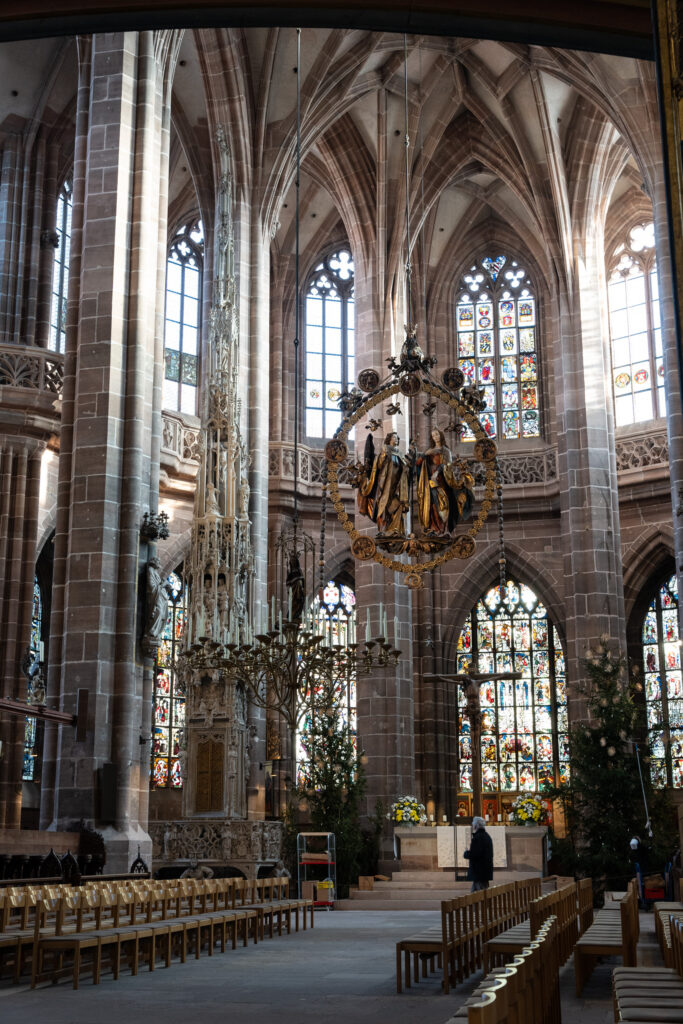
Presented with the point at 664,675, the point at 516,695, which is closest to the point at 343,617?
the point at 516,695

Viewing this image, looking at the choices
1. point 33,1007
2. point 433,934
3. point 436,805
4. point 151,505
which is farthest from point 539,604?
point 33,1007

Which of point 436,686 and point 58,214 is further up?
point 58,214

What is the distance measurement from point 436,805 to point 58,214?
526 inches

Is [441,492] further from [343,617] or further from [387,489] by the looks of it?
[343,617]

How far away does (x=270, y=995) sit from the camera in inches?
290

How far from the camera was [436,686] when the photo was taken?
2503 cm

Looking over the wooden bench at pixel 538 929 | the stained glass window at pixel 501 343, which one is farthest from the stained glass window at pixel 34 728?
the wooden bench at pixel 538 929

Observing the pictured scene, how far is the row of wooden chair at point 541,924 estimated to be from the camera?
7102 millimetres

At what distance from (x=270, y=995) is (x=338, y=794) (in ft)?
40.7

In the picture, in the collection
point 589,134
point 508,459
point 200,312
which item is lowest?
point 508,459

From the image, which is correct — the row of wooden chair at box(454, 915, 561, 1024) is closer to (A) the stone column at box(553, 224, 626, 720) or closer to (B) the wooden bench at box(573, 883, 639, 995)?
(B) the wooden bench at box(573, 883, 639, 995)

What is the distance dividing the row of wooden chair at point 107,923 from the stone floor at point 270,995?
221 mm

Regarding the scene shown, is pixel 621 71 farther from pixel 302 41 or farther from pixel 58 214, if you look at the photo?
pixel 58 214

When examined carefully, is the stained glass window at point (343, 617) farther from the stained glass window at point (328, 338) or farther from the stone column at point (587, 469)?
the stone column at point (587, 469)
